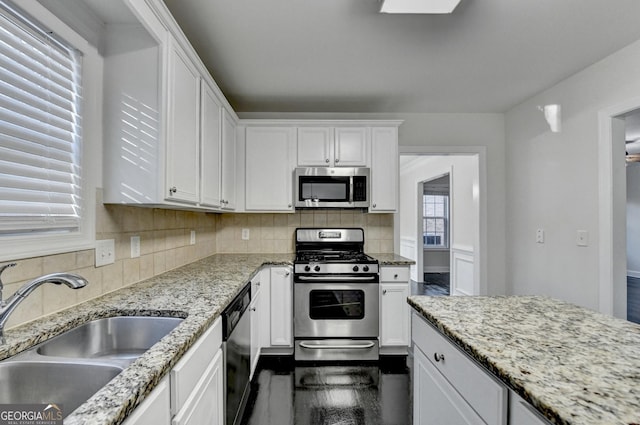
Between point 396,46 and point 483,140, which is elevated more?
point 396,46

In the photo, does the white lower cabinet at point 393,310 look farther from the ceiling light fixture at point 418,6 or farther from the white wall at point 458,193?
the ceiling light fixture at point 418,6

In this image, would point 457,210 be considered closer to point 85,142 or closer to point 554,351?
point 554,351

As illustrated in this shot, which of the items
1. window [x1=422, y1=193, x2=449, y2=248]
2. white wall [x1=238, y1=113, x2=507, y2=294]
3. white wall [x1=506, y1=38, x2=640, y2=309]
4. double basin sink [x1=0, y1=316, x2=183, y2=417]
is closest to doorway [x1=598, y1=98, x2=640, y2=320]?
white wall [x1=506, y1=38, x2=640, y2=309]

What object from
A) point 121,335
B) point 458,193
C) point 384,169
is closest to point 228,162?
point 384,169

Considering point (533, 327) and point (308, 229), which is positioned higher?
point (308, 229)

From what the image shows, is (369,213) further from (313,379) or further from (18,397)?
(18,397)

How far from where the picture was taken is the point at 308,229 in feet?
10.8

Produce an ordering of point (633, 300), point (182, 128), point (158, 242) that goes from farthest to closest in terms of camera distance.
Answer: point (633, 300), point (158, 242), point (182, 128)

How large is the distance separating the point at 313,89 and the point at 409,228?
4690mm

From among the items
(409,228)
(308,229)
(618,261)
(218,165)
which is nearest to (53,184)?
(218,165)

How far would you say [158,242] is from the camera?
6.67 feet


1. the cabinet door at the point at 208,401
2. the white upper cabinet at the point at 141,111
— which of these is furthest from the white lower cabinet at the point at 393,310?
the white upper cabinet at the point at 141,111

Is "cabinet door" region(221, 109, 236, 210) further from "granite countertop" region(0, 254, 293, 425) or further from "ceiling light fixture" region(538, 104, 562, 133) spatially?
"ceiling light fixture" region(538, 104, 562, 133)

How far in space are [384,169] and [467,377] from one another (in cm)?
233
